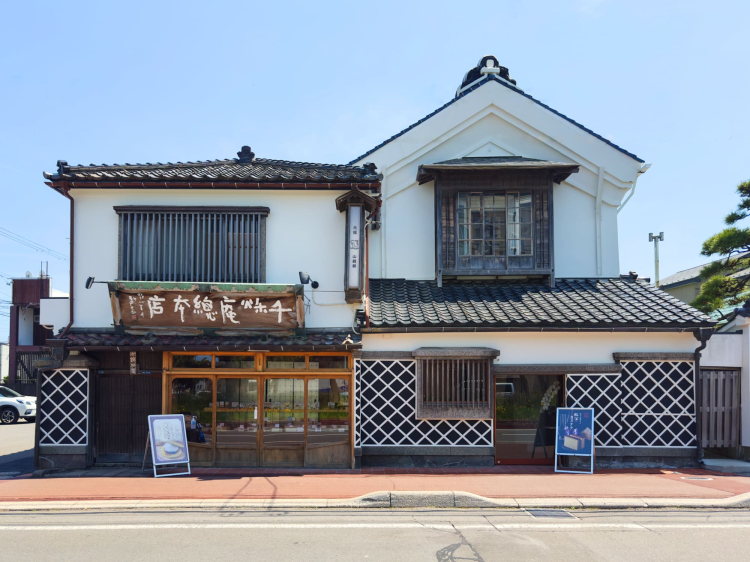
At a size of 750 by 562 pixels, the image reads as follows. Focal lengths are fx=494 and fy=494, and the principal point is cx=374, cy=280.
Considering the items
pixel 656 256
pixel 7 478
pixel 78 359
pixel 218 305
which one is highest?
pixel 656 256

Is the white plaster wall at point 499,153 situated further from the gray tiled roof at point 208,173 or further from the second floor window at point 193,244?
the second floor window at point 193,244

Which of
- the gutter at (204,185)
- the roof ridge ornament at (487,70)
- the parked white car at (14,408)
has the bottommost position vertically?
the parked white car at (14,408)

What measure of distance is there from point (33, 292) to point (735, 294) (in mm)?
32417

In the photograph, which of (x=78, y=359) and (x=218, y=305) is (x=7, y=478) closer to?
(x=78, y=359)

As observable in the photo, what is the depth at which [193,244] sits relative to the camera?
1192cm

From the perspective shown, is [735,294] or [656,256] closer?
[735,294]

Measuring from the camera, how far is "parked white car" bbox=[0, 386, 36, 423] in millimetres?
21391

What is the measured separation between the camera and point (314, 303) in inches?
463

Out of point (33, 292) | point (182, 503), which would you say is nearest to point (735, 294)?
point (182, 503)

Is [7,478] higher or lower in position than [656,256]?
lower

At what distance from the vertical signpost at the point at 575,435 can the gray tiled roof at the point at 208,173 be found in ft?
23.4

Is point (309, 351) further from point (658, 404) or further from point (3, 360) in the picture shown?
point (3, 360)

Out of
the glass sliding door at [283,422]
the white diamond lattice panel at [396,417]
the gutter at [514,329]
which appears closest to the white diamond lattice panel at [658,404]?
the gutter at [514,329]

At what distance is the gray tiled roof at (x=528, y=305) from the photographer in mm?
11570
